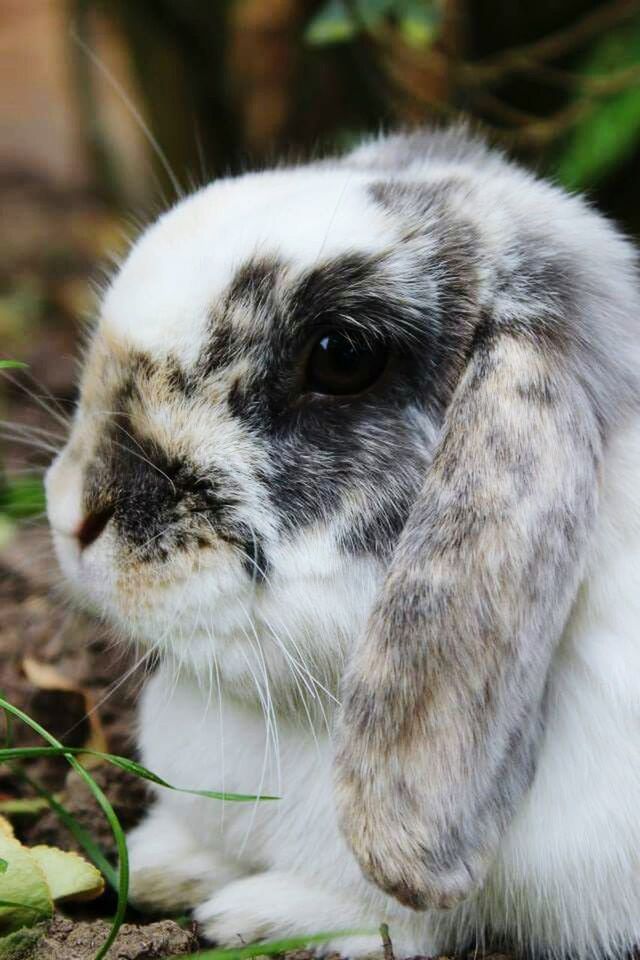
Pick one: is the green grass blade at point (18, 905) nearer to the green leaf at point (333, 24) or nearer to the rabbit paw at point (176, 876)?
the rabbit paw at point (176, 876)

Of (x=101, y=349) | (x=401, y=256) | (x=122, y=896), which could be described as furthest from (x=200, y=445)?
(x=122, y=896)

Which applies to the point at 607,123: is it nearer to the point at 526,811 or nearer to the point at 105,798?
the point at 526,811

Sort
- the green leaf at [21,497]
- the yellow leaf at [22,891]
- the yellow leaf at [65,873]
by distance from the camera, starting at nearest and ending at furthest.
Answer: the yellow leaf at [22,891]
the yellow leaf at [65,873]
the green leaf at [21,497]

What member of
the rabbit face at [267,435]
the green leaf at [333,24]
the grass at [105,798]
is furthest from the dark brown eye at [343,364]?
the green leaf at [333,24]

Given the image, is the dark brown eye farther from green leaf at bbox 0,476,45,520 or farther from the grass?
green leaf at bbox 0,476,45,520

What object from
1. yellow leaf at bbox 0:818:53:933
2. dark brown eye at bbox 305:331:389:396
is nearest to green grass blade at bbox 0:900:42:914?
yellow leaf at bbox 0:818:53:933

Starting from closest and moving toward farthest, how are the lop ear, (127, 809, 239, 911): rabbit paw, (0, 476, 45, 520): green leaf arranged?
the lop ear → (127, 809, 239, 911): rabbit paw → (0, 476, 45, 520): green leaf
